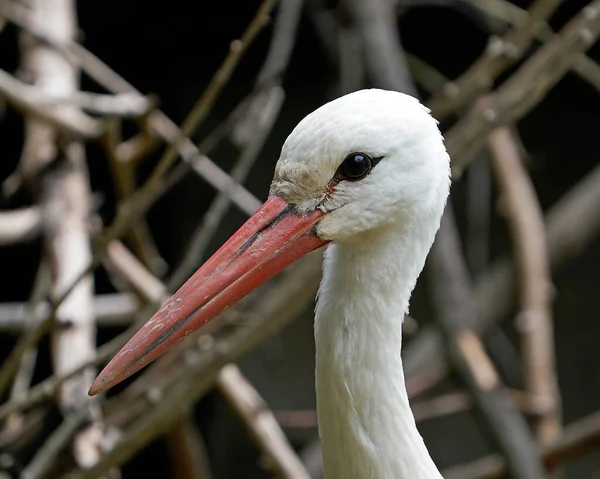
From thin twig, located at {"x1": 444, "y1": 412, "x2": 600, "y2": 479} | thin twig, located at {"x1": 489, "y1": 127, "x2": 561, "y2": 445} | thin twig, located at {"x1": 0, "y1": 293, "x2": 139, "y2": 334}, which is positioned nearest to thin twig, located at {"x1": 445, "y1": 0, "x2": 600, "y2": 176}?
thin twig, located at {"x1": 489, "y1": 127, "x2": 561, "y2": 445}

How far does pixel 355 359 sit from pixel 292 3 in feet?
4.01

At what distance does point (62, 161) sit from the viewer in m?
2.00

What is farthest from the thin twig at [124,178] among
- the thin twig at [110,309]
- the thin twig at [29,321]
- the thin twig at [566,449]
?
the thin twig at [566,449]

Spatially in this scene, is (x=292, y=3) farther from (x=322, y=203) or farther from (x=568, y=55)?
(x=322, y=203)

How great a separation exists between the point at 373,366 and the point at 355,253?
14cm

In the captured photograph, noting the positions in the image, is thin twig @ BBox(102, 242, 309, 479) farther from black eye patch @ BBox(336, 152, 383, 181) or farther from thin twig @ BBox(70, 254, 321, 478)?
black eye patch @ BBox(336, 152, 383, 181)

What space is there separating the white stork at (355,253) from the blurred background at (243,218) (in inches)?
14.3

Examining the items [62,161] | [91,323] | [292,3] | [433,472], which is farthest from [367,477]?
[292,3]

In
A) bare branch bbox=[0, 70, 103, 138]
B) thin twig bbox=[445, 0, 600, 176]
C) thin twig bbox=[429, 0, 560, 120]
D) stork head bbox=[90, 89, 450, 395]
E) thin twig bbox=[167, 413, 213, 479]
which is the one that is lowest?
stork head bbox=[90, 89, 450, 395]

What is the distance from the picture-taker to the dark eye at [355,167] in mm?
1116

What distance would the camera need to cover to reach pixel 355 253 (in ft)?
3.85

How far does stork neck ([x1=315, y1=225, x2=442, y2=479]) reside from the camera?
3.81ft

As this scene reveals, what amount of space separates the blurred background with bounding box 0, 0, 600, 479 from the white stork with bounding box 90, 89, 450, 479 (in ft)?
1.20

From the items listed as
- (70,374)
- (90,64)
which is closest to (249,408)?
(70,374)
